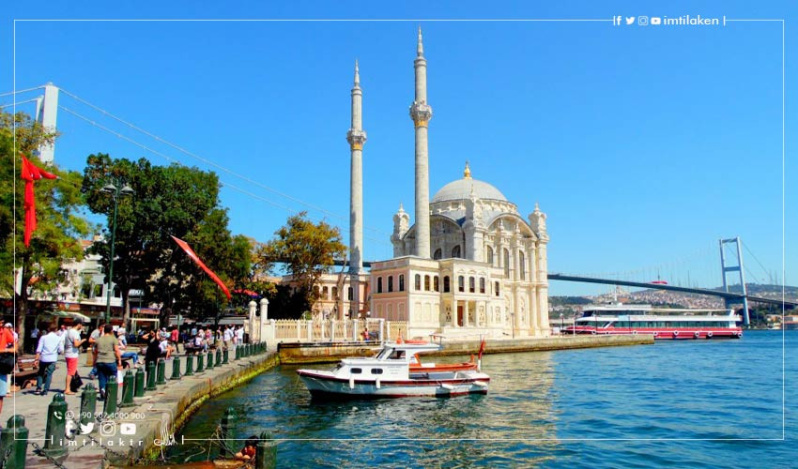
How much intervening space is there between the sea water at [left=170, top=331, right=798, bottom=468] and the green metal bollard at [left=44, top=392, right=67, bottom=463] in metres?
2.31

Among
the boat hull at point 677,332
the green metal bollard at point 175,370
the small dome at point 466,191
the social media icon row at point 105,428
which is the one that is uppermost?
the small dome at point 466,191

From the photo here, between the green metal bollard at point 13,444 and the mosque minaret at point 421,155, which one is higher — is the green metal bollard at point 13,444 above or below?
below

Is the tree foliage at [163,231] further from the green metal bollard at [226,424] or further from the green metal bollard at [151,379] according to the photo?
the green metal bollard at [226,424]

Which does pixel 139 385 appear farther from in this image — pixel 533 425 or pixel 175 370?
pixel 533 425

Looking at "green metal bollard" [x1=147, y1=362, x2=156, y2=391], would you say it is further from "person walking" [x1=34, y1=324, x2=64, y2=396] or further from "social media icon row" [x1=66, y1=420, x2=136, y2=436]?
"social media icon row" [x1=66, y1=420, x2=136, y2=436]

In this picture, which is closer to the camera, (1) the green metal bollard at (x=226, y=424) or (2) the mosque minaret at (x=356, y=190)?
(1) the green metal bollard at (x=226, y=424)

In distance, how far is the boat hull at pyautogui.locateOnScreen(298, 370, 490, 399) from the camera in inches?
739

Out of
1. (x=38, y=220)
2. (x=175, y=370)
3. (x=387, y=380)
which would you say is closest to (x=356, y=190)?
(x=38, y=220)

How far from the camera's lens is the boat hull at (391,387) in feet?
61.6

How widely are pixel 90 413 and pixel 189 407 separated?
227 inches

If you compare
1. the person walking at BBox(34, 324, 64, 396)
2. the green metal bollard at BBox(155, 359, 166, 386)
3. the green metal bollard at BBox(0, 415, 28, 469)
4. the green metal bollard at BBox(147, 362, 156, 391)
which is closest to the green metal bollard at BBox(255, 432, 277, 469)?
the green metal bollard at BBox(0, 415, 28, 469)

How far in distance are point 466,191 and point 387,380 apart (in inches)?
1763

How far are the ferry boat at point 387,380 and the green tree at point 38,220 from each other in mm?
9864

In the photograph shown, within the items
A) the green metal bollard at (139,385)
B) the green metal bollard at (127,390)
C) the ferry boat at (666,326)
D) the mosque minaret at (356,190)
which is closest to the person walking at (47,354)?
the green metal bollard at (139,385)
